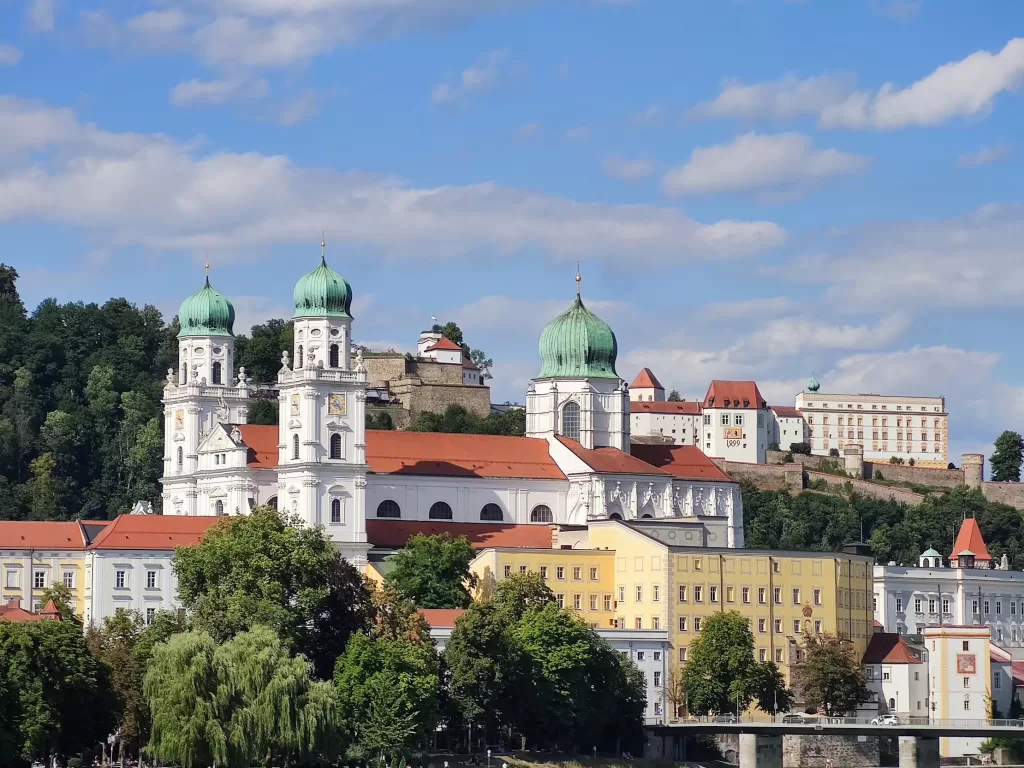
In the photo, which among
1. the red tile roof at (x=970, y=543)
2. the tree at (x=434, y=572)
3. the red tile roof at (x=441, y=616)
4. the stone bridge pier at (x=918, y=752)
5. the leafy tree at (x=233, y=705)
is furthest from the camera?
the red tile roof at (x=970, y=543)

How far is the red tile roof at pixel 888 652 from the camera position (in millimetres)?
103062

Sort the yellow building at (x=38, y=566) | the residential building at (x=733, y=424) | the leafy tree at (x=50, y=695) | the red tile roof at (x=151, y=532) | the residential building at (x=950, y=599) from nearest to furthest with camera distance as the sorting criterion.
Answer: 1. the leafy tree at (x=50, y=695)
2. the red tile roof at (x=151, y=532)
3. the yellow building at (x=38, y=566)
4. the residential building at (x=950, y=599)
5. the residential building at (x=733, y=424)

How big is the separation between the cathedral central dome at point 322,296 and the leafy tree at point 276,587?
22.7 m

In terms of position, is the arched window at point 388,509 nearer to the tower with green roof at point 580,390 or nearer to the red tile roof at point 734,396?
the tower with green roof at point 580,390

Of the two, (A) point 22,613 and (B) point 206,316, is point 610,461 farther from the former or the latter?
(A) point 22,613

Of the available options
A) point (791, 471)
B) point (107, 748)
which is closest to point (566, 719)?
point (107, 748)

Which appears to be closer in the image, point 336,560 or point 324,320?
point 336,560

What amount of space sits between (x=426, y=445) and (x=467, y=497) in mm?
3504

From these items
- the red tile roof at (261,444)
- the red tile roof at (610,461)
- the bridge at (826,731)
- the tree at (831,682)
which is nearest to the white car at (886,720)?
the bridge at (826,731)

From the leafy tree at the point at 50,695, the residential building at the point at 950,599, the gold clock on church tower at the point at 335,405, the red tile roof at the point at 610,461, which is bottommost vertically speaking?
the leafy tree at the point at 50,695

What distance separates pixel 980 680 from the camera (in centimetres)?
10500

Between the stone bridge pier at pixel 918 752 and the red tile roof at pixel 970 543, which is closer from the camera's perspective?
the stone bridge pier at pixel 918 752

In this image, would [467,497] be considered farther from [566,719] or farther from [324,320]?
[566,719]

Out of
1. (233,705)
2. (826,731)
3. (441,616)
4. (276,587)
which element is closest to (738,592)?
(441,616)
